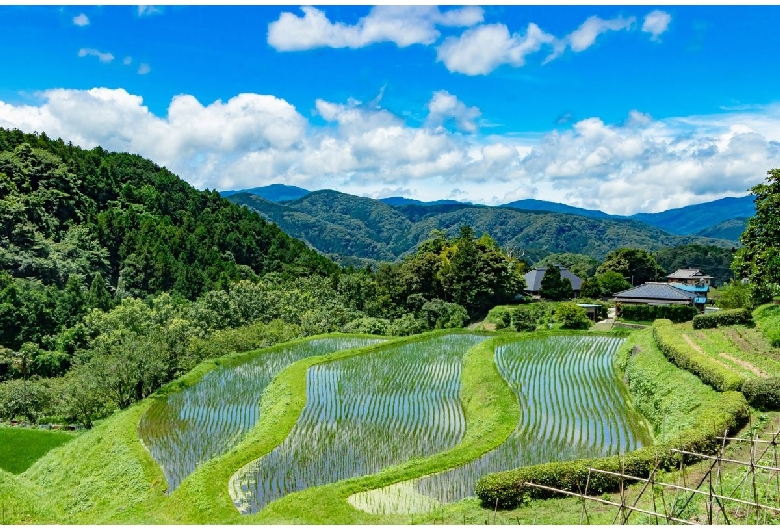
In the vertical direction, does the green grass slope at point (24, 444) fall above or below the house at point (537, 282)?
below

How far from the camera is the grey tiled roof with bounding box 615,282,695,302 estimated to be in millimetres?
46500

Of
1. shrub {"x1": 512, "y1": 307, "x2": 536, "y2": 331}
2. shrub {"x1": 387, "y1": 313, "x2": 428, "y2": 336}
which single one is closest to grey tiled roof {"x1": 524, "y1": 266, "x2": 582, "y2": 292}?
shrub {"x1": 512, "y1": 307, "x2": 536, "y2": 331}

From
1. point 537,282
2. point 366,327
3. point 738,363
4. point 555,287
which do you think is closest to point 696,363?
point 738,363

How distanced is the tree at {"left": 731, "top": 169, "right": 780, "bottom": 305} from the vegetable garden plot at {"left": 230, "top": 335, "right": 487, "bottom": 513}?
48.6 ft

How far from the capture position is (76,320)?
4306 cm

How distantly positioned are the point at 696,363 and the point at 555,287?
122 ft

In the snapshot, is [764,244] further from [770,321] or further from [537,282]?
[537,282]

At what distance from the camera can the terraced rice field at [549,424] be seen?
13102mm

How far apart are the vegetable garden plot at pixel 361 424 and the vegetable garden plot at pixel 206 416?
212 cm

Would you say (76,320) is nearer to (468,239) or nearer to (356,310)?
(356,310)

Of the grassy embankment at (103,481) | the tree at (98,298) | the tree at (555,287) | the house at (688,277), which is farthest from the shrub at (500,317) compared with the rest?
the house at (688,277)

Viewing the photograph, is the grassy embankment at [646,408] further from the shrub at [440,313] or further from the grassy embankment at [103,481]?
the shrub at [440,313]

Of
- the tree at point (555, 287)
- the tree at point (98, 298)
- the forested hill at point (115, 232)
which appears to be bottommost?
the tree at point (555, 287)

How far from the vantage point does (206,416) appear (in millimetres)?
21469
